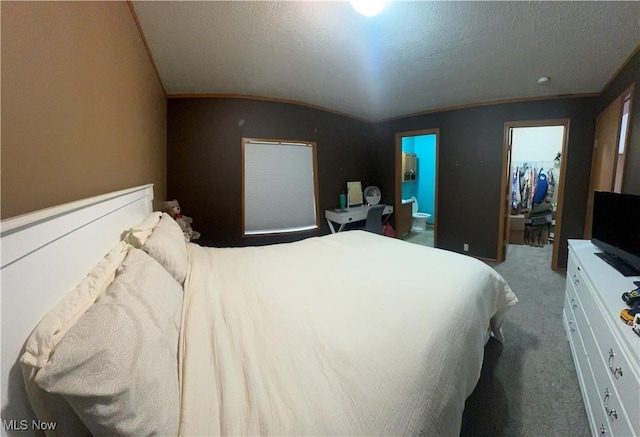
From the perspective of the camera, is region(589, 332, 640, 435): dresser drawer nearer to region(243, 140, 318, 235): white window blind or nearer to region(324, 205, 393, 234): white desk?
region(324, 205, 393, 234): white desk

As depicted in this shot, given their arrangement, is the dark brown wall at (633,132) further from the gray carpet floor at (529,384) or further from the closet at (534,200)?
the closet at (534,200)

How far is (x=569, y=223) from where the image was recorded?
323 cm

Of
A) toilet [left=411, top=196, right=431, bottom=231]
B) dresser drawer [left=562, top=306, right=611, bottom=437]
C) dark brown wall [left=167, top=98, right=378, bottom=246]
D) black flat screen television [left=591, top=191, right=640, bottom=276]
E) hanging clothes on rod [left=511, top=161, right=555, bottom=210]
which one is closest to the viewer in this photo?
dresser drawer [left=562, top=306, right=611, bottom=437]

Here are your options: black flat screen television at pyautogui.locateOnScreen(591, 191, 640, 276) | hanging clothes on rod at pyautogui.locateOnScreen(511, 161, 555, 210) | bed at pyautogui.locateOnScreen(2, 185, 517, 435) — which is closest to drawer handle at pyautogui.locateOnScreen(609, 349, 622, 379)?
bed at pyautogui.locateOnScreen(2, 185, 517, 435)

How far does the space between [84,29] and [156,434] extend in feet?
5.08

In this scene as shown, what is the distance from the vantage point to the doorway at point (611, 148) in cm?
219

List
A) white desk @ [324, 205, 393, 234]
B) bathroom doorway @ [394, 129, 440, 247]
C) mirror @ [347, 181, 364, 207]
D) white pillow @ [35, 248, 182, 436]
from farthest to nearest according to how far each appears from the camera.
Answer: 1. bathroom doorway @ [394, 129, 440, 247]
2. mirror @ [347, 181, 364, 207]
3. white desk @ [324, 205, 393, 234]
4. white pillow @ [35, 248, 182, 436]

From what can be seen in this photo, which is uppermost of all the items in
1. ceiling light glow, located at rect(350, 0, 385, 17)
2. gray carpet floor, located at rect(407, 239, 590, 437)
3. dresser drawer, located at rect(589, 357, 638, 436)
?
ceiling light glow, located at rect(350, 0, 385, 17)

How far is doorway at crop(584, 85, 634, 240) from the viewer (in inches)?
86.0

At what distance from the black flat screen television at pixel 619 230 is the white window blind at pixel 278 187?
10.1 feet

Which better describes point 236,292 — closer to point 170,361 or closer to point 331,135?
point 170,361

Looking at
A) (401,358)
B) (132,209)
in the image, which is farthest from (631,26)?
(132,209)

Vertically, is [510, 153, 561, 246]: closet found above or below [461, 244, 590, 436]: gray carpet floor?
above

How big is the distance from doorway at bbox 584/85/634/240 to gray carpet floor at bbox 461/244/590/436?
1335mm
